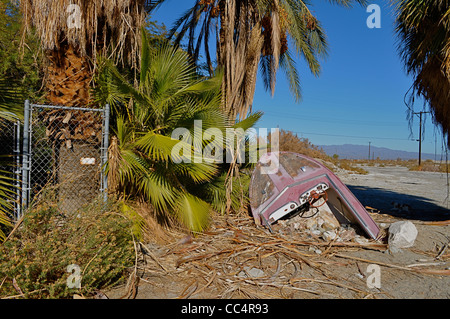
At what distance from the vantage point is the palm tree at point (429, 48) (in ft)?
18.2

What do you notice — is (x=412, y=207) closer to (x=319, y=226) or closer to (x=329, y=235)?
(x=319, y=226)

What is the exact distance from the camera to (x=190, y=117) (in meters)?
5.30

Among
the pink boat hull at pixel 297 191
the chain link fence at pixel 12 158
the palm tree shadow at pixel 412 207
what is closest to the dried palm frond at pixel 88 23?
the chain link fence at pixel 12 158

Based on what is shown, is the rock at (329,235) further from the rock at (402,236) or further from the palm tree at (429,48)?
the palm tree at (429,48)

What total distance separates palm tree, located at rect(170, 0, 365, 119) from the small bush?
180 inches

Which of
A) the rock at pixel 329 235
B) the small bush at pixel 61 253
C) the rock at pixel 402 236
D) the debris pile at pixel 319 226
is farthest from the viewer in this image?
the debris pile at pixel 319 226

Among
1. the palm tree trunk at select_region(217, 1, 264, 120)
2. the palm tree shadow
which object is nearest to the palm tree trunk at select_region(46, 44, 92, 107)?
the palm tree trunk at select_region(217, 1, 264, 120)

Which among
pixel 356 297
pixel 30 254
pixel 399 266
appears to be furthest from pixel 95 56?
pixel 399 266

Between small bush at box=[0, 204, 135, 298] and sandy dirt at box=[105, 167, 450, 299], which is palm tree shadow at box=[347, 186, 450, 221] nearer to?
sandy dirt at box=[105, 167, 450, 299]

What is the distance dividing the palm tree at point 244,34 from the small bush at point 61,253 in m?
4.56

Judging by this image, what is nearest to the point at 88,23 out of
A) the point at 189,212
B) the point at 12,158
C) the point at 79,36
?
the point at 79,36

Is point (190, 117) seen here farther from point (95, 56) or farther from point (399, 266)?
point (399, 266)

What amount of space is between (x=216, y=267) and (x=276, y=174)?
8.29 ft

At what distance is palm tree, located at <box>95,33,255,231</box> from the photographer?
4.56 metres
